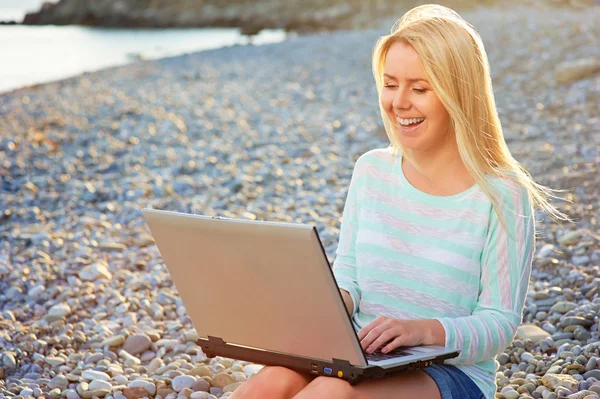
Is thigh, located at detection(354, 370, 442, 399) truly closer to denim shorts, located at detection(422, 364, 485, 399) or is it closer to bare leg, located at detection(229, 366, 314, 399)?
denim shorts, located at detection(422, 364, 485, 399)

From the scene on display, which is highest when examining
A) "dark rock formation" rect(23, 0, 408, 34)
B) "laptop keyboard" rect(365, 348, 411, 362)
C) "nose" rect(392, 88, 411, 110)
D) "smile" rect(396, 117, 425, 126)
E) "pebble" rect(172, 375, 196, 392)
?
"nose" rect(392, 88, 411, 110)

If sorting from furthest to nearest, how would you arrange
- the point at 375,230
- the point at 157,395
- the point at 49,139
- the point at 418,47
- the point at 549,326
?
the point at 49,139
the point at 549,326
the point at 157,395
the point at 375,230
the point at 418,47

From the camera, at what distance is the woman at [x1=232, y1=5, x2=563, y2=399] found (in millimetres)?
1904

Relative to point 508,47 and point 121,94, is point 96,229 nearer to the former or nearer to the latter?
point 121,94

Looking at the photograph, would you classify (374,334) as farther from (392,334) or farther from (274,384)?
(274,384)

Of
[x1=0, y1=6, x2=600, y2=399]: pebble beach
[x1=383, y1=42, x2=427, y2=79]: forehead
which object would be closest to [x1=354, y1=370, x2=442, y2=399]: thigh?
[x1=383, y1=42, x2=427, y2=79]: forehead

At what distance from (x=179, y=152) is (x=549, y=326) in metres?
5.00

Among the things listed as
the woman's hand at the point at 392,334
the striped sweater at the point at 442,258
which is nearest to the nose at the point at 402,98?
the striped sweater at the point at 442,258

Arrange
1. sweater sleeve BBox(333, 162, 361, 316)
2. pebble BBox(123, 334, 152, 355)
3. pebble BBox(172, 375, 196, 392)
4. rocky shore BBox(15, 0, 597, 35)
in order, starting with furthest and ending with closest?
rocky shore BBox(15, 0, 597, 35) → pebble BBox(123, 334, 152, 355) → pebble BBox(172, 375, 196, 392) → sweater sleeve BBox(333, 162, 361, 316)

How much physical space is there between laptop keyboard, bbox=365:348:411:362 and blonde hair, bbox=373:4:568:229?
410 millimetres

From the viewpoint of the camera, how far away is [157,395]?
117 inches

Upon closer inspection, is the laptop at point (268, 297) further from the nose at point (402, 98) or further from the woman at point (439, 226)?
the nose at point (402, 98)

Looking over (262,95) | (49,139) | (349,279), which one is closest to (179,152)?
(49,139)

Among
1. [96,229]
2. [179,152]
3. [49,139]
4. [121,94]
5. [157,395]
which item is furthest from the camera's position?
[121,94]
